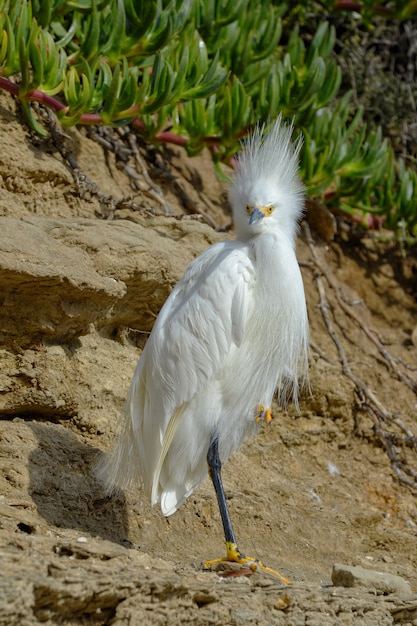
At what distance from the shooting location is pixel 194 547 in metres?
4.11

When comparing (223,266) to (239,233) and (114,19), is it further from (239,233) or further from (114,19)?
(114,19)

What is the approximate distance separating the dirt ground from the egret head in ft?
2.27

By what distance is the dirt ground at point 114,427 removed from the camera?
2.81 m

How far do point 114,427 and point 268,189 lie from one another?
1.46 metres

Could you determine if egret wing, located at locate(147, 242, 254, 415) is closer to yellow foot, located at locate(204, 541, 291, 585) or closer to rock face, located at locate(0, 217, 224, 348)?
rock face, located at locate(0, 217, 224, 348)

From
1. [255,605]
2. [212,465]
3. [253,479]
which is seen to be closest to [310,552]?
[253,479]

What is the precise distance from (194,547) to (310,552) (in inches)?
26.5

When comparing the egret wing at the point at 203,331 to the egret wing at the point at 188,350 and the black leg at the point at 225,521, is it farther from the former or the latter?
the black leg at the point at 225,521

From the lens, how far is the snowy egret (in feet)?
12.7

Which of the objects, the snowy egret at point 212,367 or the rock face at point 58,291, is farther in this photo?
the rock face at point 58,291

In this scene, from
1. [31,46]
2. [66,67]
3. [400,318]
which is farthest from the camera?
[400,318]

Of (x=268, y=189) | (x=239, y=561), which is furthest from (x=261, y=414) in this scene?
(x=268, y=189)

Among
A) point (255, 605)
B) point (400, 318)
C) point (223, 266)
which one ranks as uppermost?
point (400, 318)

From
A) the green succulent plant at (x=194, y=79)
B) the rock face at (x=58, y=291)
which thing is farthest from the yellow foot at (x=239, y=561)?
the green succulent plant at (x=194, y=79)
